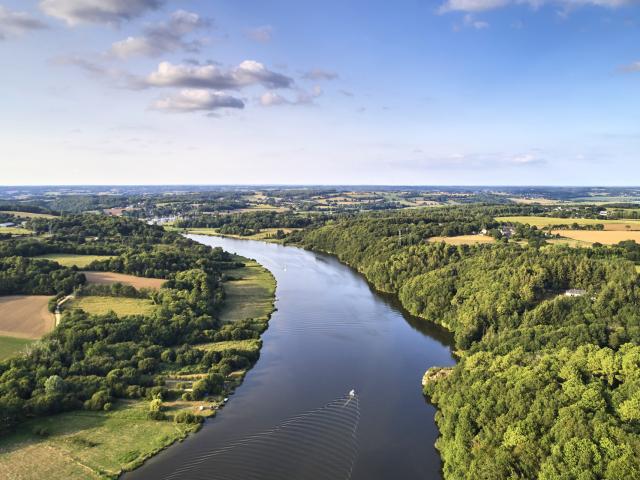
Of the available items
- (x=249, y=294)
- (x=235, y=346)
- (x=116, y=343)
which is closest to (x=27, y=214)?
(x=249, y=294)

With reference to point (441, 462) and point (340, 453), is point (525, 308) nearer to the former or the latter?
point (441, 462)

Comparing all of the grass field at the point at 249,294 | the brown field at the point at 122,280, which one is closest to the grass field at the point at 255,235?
the grass field at the point at 249,294

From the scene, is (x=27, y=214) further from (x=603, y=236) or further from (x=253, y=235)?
(x=603, y=236)

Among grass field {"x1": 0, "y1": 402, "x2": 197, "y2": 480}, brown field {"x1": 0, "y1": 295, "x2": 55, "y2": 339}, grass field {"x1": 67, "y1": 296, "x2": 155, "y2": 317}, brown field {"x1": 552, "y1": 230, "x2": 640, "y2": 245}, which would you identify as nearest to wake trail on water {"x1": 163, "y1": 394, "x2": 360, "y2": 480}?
grass field {"x1": 0, "y1": 402, "x2": 197, "y2": 480}

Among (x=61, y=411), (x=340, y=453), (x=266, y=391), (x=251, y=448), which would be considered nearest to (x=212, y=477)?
(x=251, y=448)

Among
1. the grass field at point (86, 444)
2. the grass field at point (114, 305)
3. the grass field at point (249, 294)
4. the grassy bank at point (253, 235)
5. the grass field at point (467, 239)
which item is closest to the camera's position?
the grass field at point (86, 444)

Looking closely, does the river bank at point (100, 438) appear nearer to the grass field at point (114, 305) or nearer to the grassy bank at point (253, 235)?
the grass field at point (114, 305)

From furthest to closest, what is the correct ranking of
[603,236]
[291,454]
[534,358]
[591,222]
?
1. [591,222]
2. [603,236]
3. [534,358]
4. [291,454]
